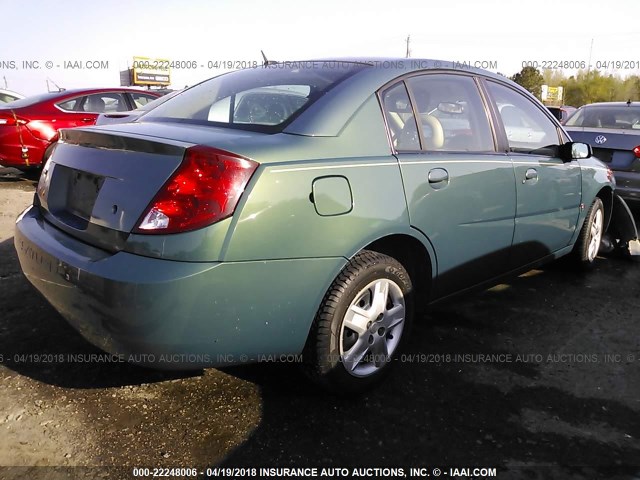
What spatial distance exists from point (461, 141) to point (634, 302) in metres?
2.03

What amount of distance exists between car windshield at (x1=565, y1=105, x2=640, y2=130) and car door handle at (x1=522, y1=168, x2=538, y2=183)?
3.83 meters

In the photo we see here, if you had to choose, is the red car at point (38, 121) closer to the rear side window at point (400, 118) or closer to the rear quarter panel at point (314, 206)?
the rear side window at point (400, 118)

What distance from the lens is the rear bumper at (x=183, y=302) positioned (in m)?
1.89

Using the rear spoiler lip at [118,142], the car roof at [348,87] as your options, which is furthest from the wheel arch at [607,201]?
the rear spoiler lip at [118,142]

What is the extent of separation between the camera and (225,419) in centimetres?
Result: 232

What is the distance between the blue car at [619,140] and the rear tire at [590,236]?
65.3 inches

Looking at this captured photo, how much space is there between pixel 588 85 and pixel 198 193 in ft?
182

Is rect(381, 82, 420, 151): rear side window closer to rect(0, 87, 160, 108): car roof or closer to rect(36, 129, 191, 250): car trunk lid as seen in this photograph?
rect(36, 129, 191, 250): car trunk lid

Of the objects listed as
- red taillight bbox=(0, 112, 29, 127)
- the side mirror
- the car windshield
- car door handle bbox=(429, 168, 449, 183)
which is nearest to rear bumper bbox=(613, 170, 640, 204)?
the car windshield

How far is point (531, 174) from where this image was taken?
131 inches

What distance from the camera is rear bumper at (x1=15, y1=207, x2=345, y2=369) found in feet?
6.19

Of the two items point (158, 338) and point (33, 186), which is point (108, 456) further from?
point (33, 186)

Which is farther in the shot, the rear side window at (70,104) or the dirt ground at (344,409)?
the rear side window at (70,104)

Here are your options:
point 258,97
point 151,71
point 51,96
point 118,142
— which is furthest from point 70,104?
point 151,71
